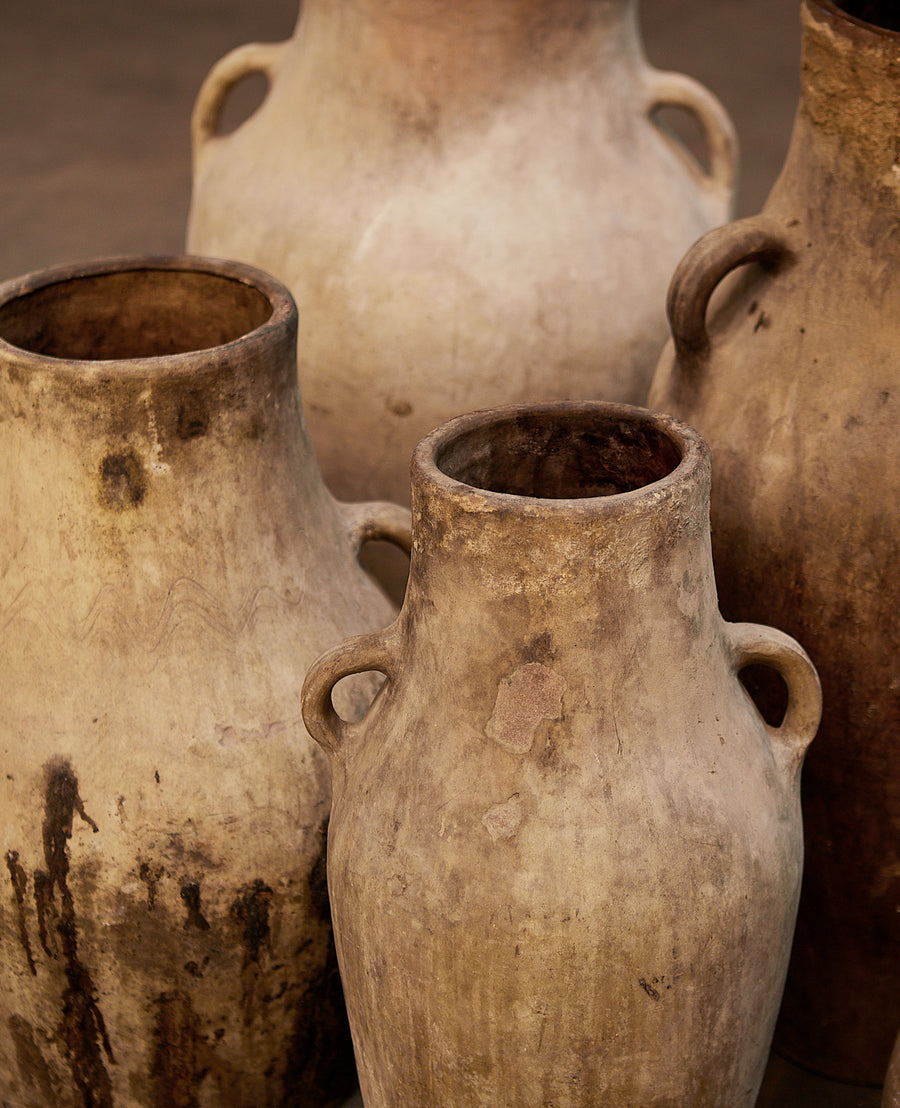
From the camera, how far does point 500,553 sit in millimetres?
1267

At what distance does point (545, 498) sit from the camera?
1390 mm

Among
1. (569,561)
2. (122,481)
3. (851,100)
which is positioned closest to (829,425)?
(851,100)

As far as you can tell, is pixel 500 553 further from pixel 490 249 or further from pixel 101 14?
pixel 101 14

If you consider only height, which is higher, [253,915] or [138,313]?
[138,313]

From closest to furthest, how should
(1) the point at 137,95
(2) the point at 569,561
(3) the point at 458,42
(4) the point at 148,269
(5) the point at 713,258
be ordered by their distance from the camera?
(2) the point at 569,561 < (5) the point at 713,258 < (4) the point at 148,269 < (3) the point at 458,42 < (1) the point at 137,95

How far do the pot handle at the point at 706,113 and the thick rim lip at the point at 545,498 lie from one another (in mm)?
991

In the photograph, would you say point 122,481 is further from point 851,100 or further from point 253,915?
point 851,100

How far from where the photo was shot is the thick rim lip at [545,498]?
1.25 meters

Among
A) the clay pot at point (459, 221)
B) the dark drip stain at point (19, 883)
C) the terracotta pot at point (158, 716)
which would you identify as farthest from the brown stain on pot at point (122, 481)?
the clay pot at point (459, 221)

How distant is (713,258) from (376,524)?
1.50ft

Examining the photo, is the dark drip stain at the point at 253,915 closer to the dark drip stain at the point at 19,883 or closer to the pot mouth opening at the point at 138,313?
the dark drip stain at the point at 19,883

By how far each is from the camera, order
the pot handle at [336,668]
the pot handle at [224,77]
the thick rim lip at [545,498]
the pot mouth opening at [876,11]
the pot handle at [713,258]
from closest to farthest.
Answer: the thick rim lip at [545,498] < the pot handle at [336,668] < the pot handle at [713,258] < the pot mouth opening at [876,11] < the pot handle at [224,77]

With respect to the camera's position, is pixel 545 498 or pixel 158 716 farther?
pixel 158 716

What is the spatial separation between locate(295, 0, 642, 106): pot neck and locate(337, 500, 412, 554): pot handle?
726 mm
